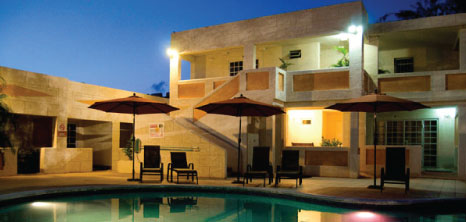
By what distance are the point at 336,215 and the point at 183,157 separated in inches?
250

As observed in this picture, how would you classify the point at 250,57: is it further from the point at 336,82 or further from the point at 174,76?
the point at 174,76

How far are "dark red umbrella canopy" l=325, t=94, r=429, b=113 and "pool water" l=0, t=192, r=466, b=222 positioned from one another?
340 centimetres

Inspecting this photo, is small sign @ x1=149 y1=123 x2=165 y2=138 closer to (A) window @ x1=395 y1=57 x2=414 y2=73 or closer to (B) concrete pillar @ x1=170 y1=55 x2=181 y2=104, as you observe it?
(B) concrete pillar @ x1=170 y1=55 x2=181 y2=104

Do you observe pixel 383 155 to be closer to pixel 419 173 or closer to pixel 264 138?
pixel 419 173

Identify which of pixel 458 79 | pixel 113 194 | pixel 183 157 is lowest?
pixel 113 194

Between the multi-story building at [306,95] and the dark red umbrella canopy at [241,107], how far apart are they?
1736 mm

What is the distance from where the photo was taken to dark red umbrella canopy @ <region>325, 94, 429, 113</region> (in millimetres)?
10984

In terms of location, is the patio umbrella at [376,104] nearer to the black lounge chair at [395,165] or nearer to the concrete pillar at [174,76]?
the black lounge chair at [395,165]

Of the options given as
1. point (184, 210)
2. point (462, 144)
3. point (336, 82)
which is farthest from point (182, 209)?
point (462, 144)

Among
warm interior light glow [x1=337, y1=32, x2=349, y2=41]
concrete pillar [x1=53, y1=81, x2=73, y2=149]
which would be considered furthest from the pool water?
warm interior light glow [x1=337, y1=32, x2=349, y2=41]

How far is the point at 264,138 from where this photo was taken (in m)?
16.3

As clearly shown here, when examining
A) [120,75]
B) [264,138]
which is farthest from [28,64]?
[264,138]

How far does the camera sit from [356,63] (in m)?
15.3

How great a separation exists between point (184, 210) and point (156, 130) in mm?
7008
